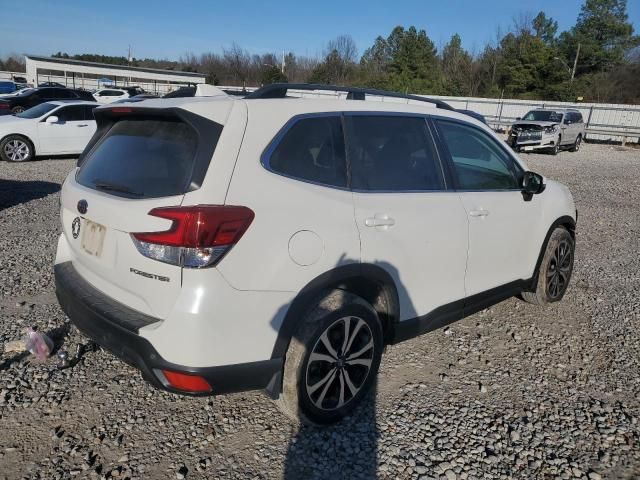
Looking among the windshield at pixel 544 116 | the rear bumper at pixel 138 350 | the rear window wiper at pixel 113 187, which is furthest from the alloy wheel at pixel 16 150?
the windshield at pixel 544 116

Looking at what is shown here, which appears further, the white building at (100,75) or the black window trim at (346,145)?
the white building at (100,75)

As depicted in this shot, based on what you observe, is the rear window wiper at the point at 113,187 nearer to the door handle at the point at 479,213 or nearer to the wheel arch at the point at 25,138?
the door handle at the point at 479,213

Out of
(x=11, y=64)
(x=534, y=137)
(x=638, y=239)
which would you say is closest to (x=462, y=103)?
(x=534, y=137)

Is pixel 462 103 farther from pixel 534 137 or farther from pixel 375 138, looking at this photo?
pixel 375 138

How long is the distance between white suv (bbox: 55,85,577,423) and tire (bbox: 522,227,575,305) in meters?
1.25

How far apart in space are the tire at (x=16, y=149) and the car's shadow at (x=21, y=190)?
244 centimetres

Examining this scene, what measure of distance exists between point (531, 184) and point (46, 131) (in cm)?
1232

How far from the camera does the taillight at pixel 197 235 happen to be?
225cm

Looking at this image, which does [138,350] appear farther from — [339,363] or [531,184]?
[531,184]

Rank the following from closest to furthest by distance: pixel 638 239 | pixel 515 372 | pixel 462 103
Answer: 1. pixel 515 372
2. pixel 638 239
3. pixel 462 103

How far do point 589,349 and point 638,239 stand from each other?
454cm

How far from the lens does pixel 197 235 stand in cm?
224

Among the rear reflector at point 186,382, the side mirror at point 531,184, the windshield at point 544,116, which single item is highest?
the windshield at point 544,116

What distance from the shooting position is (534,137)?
2052 cm
